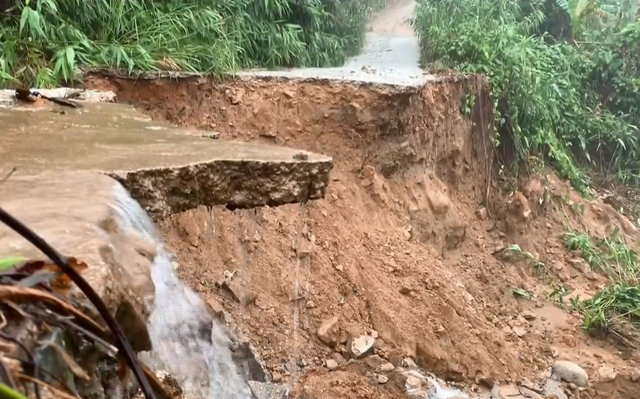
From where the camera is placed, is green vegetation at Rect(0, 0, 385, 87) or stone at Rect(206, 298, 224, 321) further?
green vegetation at Rect(0, 0, 385, 87)

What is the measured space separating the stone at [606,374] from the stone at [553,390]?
394 mm

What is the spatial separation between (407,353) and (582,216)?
3548 millimetres

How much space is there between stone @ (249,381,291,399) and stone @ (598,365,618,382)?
260cm

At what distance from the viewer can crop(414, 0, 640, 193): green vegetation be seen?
282 inches

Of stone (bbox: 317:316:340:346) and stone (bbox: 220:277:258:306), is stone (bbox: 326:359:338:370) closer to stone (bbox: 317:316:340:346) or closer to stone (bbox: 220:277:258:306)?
stone (bbox: 317:316:340:346)

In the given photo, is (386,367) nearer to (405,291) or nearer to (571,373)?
(405,291)

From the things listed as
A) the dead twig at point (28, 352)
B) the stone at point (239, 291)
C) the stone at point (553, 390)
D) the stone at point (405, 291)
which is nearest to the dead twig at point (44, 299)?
the dead twig at point (28, 352)

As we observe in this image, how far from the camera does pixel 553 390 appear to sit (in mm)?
5156

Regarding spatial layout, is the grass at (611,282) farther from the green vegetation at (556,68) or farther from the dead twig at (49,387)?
the dead twig at (49,387)

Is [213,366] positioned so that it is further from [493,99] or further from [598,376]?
[493,99]

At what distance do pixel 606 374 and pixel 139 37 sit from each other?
4.61 m

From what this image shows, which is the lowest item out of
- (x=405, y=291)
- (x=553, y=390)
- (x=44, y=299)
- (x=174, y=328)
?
(x=553, y=390)

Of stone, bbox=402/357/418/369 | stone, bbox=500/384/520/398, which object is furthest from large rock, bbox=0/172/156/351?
stone, bbox=500/384/520/398

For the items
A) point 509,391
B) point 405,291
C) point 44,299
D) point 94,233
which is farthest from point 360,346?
point 44,299
